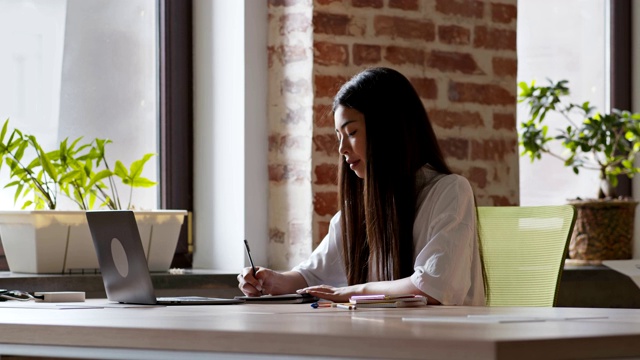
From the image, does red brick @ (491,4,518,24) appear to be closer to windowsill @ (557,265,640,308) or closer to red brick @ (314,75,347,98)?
red brick @ (314,75,347,98)

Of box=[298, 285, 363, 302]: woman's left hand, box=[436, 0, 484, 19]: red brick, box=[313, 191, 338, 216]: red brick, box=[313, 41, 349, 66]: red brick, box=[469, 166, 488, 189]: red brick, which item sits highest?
box=[436, 0, 484, 19]: red brick

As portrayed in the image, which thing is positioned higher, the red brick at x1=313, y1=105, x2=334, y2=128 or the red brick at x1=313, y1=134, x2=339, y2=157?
the red brick at x1=313, y1=105, x2=334, y2=128

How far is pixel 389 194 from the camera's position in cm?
271

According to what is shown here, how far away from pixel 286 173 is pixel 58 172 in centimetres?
67

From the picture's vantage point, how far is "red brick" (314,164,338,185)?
3291 millimetres

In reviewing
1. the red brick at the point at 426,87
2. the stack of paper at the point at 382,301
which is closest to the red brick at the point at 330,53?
the red brick at the point at 426,87

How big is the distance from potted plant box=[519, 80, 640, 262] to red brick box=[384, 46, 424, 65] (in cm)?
60

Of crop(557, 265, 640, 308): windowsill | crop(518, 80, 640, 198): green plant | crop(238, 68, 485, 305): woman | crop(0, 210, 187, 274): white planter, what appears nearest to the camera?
crop(238, 68, 485, 305): woman

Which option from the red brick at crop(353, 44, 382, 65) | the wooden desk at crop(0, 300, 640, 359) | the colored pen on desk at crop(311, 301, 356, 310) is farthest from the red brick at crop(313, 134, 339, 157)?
the wooden desk at crop(0, 300, 640, 359)

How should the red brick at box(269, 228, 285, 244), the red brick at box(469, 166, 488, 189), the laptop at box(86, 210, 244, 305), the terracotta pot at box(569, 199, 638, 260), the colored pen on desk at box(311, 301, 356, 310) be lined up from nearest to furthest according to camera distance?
the colored pen on desk at box(311, 301, 356, 310), the laptop at box(86, 210, 244, 305), the red brick at box(269, 228, 285, 244), the red brick at box(469, 166, 488, 189), the terracotta pot at box(569, 199, 638, 260)

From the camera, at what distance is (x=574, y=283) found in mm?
3516

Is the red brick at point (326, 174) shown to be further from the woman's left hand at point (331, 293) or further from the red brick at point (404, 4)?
the woman's left hand at point (331, 293)

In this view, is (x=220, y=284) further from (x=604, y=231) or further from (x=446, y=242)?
(x=604, y=231)

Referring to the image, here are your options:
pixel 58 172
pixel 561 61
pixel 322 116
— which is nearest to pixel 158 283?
pixel 58 172
